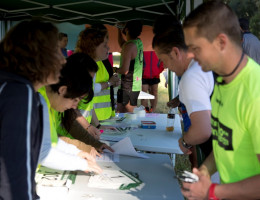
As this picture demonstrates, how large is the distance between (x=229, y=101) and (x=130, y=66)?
3.35 metres

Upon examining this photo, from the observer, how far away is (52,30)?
3.77 feet

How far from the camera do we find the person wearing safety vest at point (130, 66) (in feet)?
13.2

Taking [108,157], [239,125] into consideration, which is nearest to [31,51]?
[239,125]

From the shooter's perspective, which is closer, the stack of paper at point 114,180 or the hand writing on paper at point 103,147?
the stack of paper at point 114,180

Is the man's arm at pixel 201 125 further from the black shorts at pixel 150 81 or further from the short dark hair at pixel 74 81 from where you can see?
the black shorts at pixel 150 81

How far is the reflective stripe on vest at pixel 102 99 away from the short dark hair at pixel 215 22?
1.93 metres

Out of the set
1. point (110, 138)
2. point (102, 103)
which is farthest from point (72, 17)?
point (110, 138)

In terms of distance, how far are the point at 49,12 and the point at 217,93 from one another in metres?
6.05

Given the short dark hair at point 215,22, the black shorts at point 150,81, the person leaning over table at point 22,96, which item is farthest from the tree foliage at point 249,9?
the person leaning over table at point 22,96

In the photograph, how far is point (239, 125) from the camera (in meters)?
0.97

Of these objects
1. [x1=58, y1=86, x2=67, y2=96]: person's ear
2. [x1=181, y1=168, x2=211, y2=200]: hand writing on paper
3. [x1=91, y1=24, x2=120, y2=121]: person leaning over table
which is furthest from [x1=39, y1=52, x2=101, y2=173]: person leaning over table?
[x1=91, y1=24, x2=120, y2=121]: person leaning over table

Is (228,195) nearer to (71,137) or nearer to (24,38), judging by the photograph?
(24,38)

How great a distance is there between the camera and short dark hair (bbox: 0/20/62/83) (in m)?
1.07

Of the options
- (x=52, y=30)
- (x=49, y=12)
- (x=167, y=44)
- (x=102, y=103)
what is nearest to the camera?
(x=52, y=30)
